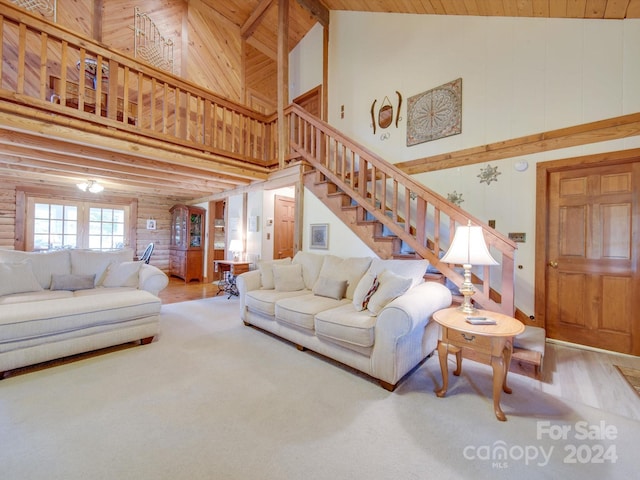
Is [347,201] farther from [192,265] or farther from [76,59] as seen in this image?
[76,59]

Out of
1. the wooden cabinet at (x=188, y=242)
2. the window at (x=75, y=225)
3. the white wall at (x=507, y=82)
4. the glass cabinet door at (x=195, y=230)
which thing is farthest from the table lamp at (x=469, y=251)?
the window at (x=75, y=225)

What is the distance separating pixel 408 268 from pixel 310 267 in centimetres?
130

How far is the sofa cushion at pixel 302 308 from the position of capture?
103 inches

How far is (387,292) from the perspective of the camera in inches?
93.0

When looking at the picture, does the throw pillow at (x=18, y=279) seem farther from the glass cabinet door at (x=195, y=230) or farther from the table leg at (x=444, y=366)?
the table leg at (x=444, y=366)

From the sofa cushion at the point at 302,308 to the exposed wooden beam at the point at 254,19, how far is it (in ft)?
18.4

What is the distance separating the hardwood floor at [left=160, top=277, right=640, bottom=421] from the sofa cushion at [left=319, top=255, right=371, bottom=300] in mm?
1582

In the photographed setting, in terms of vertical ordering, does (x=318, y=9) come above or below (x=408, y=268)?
above

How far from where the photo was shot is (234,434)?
1.59m

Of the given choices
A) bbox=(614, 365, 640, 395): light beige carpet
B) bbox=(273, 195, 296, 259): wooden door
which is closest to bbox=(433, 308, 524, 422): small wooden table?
bbox=(614, 365, 640, 395): light beige carpet

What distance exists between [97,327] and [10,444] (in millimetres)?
1214

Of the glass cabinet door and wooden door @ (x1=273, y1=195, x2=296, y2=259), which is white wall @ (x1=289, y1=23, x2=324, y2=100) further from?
the glass cabinet door

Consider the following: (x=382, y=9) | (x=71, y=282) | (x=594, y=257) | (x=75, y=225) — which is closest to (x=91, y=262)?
(x=71, y=282)

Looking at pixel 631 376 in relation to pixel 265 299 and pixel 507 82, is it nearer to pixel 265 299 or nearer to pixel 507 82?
pixel 507 82
